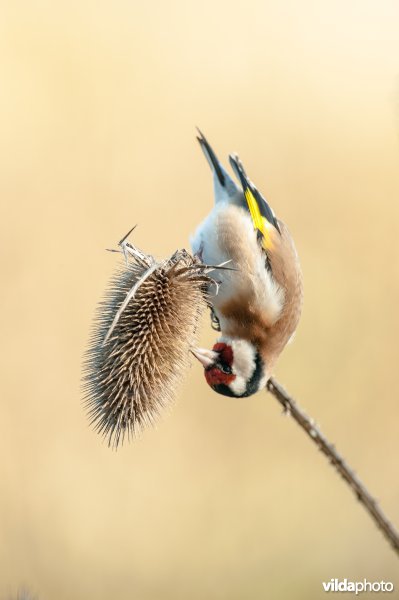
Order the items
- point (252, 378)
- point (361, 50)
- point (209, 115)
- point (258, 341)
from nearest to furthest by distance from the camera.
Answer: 1. point (252, 378)
2. point (258, 341)
3. point (209, 115)
4. point (361, 50)

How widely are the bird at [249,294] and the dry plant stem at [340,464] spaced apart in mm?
659

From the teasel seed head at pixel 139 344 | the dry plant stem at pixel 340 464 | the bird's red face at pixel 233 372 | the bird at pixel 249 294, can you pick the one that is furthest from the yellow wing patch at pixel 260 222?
the dry plant stem at pixel 340 464

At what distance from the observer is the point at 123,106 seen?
22.7 feet

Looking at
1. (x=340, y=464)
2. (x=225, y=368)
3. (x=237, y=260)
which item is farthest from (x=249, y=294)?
(x=340, y=464)

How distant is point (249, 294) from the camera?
405cm

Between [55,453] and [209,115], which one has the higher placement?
[209,115]

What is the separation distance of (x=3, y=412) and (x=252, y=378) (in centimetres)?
299

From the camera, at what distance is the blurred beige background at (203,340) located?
6.07m

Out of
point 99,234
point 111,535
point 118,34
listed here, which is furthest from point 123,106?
point 111,535

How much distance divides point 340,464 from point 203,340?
3.03 m

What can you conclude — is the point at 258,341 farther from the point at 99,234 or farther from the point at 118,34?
the point at 118,34

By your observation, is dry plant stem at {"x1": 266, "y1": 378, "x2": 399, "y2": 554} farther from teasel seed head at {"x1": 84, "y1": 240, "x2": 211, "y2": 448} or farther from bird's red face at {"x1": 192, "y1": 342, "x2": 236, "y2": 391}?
bird's red face at {"x1": 192, "y1": 342, "x2": 236, "y2": 391}

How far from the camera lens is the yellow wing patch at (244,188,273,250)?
4.27 meters

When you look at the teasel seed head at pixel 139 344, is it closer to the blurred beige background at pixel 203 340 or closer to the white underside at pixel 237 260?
the white underside at pixel 237 260
